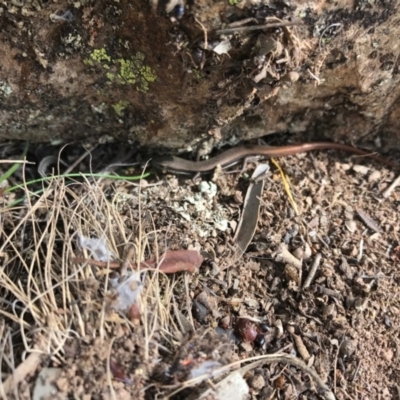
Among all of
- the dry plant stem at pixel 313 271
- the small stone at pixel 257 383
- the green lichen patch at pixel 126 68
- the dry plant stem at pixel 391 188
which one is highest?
the green lichen patch at pixel 126 68

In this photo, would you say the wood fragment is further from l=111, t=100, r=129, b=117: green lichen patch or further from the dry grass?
l=111, t=100, r=129, b=117: green lichen patch

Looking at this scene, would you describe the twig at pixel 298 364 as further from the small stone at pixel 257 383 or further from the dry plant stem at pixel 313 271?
the dry plant stem at pixel 313 271

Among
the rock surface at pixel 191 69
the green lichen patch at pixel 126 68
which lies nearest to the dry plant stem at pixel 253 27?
the rock surface at pixel 191 69

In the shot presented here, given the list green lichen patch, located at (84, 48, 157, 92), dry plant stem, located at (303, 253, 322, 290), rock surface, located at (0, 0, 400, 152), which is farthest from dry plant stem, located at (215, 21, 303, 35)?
dry plant stem, located at (303, 253, 322, 290)

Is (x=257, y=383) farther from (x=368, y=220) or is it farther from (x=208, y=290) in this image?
(x=368, y=220)

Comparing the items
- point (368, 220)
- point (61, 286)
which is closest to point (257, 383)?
point (61, 286)

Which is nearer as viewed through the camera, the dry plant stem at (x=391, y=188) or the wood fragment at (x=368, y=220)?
the wood fragment at (x=368, y=220)
